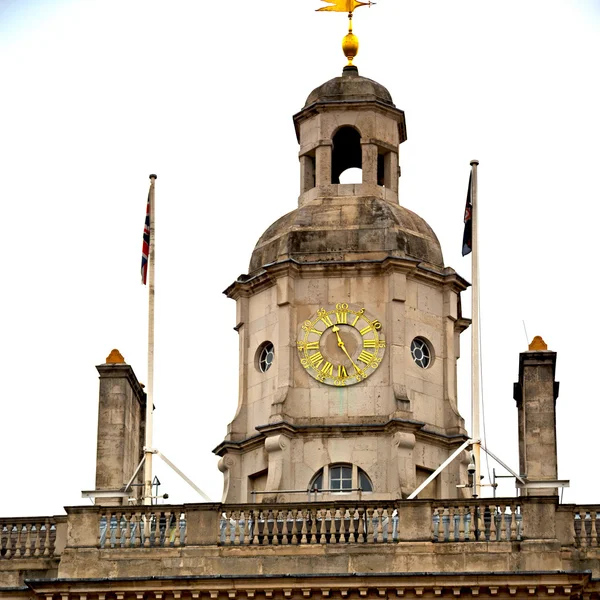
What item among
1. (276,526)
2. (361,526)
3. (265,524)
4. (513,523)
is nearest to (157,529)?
(265,524)

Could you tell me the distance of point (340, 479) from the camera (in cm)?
5806

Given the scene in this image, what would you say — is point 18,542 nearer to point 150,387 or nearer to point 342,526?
point 150,387

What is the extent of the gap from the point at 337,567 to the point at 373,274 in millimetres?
8051

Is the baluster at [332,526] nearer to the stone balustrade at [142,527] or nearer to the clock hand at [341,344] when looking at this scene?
the stone balustrade at [142,527]

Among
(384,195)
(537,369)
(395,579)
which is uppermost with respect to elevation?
(384,195)

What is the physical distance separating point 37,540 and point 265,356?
6982mm

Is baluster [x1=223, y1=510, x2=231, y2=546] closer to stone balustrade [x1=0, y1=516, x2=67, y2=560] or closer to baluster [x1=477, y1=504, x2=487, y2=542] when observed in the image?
stone balustrade [x1=0, y1=516, x2=67, y2=560]

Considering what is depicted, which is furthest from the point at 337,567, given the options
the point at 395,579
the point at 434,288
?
the point at 434,288

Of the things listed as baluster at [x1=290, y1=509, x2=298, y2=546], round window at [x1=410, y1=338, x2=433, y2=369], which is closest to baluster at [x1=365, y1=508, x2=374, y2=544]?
baluster at [x1=290, y1=509, x2=298, y2=546]

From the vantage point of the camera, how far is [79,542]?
180ft

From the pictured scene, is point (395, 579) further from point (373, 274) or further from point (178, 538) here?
point (373, 274)

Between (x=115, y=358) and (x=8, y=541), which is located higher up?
(x=115, y=358)

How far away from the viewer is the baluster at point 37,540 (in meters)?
55.7

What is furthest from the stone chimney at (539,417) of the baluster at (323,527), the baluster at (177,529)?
the baluster at (177,529)
